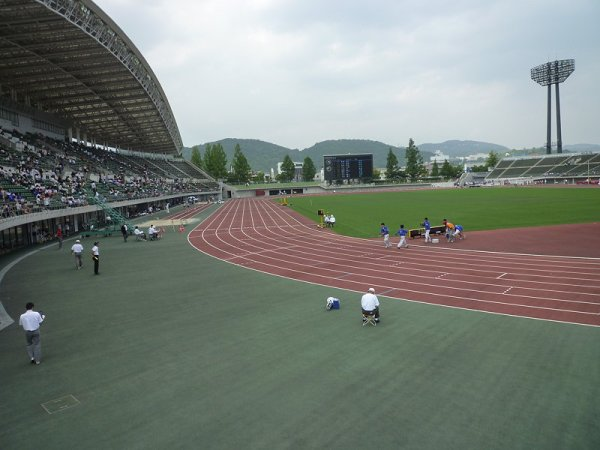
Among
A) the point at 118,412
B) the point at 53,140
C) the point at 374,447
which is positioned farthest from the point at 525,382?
the point at 53,140

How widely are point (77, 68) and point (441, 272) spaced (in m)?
36.2

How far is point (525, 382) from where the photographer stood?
7113mm

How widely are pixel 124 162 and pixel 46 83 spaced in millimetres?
22607

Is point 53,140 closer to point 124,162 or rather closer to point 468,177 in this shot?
point 124,162

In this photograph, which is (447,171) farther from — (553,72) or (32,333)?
(32,333)

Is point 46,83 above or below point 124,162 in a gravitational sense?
above

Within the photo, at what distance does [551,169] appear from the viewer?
96.4 metres

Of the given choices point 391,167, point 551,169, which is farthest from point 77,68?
point 551,169

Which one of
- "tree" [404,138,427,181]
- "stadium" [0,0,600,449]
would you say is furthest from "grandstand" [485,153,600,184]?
Answer: "stadium" [0,0,600,449]

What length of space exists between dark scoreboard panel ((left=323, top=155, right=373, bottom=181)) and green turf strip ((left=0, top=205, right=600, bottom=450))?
83262 millimetres

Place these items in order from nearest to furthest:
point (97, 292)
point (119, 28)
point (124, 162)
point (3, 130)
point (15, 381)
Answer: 1. point (15, 381)
2. point (97, 292)
3. point (119, 28)
4. point (3, 130)
5. point (124, 162)

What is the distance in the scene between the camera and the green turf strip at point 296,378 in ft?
19.3

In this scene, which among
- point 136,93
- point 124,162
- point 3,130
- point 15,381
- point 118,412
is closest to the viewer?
point 118,412

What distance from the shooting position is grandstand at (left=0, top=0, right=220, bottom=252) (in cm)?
2666
